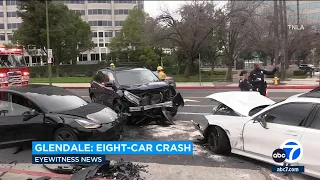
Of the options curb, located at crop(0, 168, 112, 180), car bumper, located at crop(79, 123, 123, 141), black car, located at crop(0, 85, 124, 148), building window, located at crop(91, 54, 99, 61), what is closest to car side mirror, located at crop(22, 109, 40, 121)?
black car, located at crop(0, 85, 124, 148)

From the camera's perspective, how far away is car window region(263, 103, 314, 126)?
194 inches

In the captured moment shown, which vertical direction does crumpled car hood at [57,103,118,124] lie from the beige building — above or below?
below

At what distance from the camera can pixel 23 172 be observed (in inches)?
214

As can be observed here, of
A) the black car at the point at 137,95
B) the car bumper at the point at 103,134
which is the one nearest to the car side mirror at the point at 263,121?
the car bumper at the point at 103,134

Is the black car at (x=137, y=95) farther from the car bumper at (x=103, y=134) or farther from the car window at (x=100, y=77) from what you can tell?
the car bumper at (x=103, y=134)

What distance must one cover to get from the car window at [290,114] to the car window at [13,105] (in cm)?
459

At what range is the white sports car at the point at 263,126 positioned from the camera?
4677mm

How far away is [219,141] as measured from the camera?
20.4ft

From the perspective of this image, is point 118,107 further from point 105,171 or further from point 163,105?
point 105,171

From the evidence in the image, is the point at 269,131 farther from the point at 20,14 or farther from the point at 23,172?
the point at 20,14

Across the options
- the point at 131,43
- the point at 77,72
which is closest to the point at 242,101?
the point at 77,72

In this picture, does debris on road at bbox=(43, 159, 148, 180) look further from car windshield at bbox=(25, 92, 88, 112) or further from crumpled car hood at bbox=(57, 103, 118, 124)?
car windshield at bbox=(25, 92, 88, 112)

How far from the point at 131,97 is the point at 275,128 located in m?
4.55

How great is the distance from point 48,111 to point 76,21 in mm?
52253
